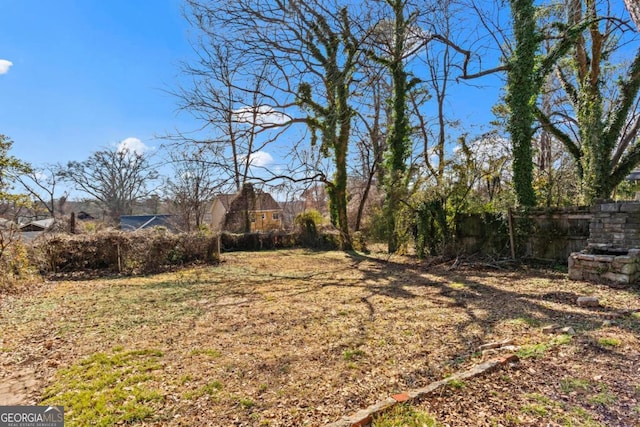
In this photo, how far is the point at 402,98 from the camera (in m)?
11.0

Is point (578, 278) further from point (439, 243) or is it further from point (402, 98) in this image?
point (402, 98)

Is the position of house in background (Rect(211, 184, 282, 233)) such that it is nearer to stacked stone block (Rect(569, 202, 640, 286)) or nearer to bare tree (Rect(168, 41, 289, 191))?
Result: bare tree (Rect(168, 41, 289, 191))

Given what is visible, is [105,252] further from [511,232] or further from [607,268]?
[607,268]

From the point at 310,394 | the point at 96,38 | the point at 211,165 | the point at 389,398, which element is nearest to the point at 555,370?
the point at 389,398

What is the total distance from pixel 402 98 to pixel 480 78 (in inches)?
104

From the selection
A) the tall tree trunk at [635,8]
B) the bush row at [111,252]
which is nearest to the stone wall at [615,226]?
the tall tree trunk at [635,8]

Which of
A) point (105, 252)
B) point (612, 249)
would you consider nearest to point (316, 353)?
point (612, 249)

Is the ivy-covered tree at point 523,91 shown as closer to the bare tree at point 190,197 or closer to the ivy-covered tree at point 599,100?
the ivy-covered tree at point 599,100
